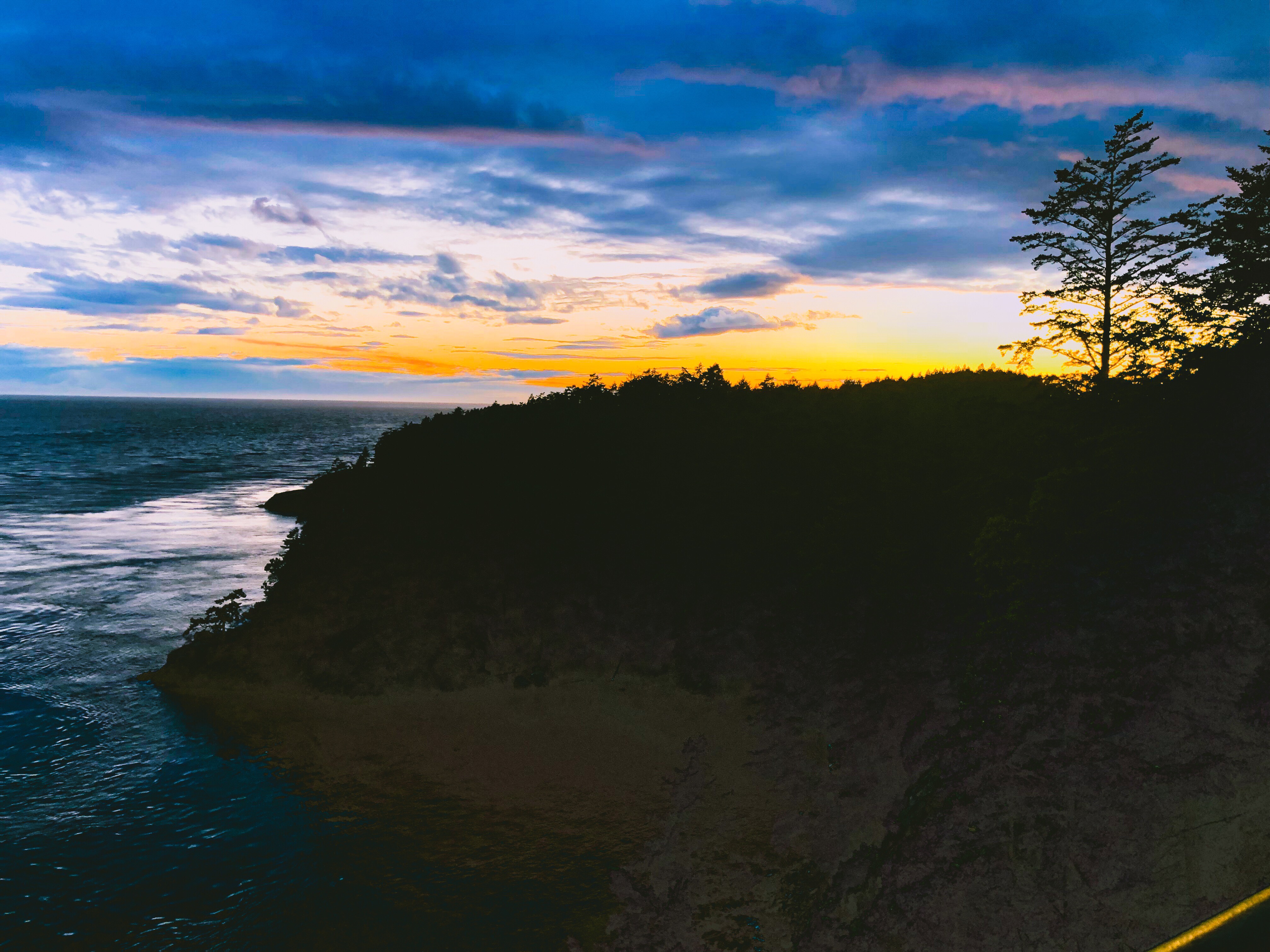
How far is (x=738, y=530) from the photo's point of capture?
61.6ft

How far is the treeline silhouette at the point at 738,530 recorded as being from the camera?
14.6 m

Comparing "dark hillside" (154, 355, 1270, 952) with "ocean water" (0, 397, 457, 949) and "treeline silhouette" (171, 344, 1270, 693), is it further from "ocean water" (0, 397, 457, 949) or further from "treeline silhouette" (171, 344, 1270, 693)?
"ocean water" (0, 397, 457, 949)

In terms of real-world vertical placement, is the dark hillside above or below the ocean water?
above

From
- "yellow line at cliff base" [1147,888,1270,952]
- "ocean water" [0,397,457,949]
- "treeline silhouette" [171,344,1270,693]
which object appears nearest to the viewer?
"yellow line at cliff base" [1147,888,1270,952]

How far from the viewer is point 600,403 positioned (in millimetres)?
23797

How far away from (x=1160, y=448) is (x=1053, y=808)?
9808 mm

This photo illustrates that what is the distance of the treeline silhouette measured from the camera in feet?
47.9

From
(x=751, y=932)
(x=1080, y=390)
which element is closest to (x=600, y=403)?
(x=1080, y=390)

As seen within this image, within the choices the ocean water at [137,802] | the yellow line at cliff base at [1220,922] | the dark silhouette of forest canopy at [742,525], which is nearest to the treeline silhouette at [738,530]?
the dark silhouette of forest canopy at [742,525]

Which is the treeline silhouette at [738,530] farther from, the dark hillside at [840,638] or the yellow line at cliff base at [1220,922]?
the yellow line at cliff base at [1220,922]

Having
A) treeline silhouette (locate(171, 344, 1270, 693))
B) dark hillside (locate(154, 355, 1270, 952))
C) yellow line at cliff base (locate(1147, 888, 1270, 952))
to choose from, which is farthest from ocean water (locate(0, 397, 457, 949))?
yellow line at cliff base (locate(1147, 888, 1270, 952))

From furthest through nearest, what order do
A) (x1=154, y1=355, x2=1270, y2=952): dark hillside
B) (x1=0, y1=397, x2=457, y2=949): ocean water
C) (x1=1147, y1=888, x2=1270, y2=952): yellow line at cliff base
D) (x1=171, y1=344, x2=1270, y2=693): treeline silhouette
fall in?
(x1=171, y1=344, x2=1270, y2=693): treeline silhouette < (x1=0, y1=397, x2=457, y2=949): ocean water < (x1=154, y1=355, x2=1270, y2=952): dark hillside < (x1=1147, y1=888, x2=1270, y2=952): yellow line at cliff base

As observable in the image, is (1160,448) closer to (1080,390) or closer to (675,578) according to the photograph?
(1080,390)

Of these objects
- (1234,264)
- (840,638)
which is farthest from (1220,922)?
(1234,264)
